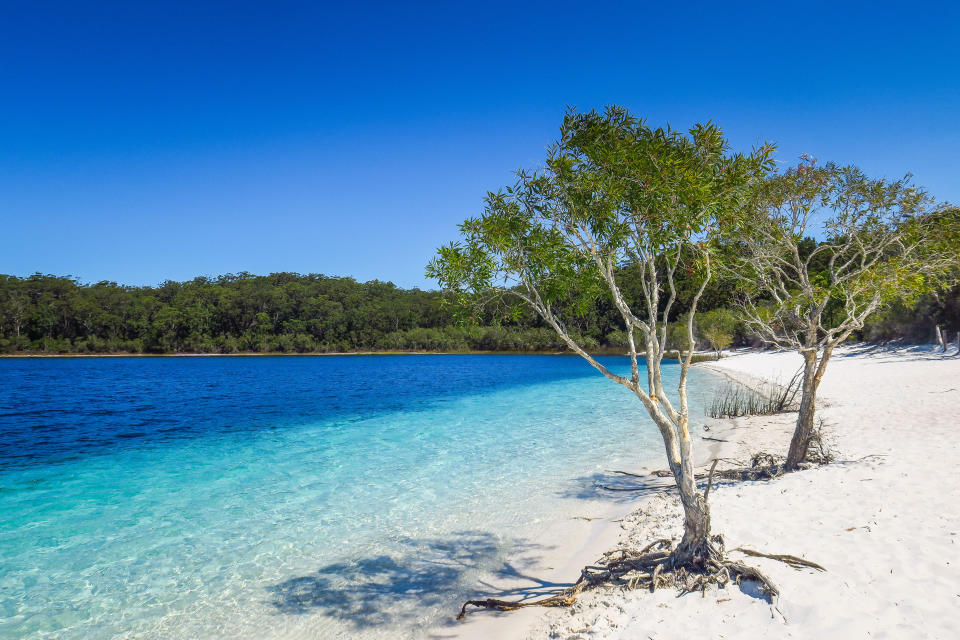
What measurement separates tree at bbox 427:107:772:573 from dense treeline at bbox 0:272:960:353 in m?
76.7

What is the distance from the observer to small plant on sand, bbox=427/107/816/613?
4.56 m

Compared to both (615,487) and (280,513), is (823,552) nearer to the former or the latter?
(615,487)

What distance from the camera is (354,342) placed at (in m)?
108

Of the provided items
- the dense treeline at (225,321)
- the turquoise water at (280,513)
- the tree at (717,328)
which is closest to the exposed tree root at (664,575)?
the turquoise water at (280,513)

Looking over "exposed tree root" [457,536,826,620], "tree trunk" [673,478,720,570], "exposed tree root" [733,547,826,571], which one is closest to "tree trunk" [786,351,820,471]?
"exposed tree root" [733,547,826,571]

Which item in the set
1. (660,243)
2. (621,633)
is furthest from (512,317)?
(621,633)

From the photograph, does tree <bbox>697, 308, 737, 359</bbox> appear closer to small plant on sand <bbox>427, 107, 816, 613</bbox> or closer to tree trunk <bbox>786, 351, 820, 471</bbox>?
tree trunk <bbox>786, 351, 820, 471</bbox>

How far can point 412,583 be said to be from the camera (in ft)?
20.0

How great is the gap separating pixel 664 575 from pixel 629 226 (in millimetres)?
3380

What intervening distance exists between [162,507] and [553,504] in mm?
7680

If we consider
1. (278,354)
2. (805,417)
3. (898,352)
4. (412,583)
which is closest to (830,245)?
(805,417)

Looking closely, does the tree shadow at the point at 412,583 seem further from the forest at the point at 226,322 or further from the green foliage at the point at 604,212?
the forest at the point at 226,322

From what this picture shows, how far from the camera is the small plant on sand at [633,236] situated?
4.56 m

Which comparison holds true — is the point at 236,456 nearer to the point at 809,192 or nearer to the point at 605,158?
the point at 605,158
